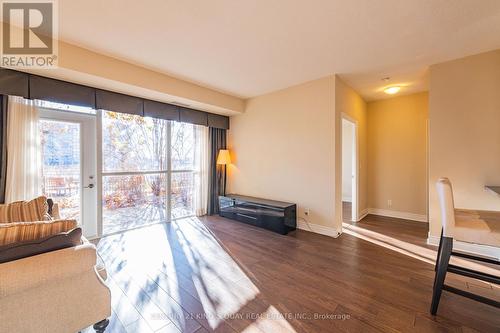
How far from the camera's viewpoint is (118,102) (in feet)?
11.2

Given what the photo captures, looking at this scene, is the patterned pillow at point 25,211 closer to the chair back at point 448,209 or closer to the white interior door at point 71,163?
the white interior door at point 71,163

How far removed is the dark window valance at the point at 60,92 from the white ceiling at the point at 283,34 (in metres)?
0.72

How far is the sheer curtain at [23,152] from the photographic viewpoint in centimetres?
263

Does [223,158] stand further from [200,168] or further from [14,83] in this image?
[14,83]

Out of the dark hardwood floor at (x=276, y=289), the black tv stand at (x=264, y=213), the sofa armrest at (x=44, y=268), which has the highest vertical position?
the sofa armrest at (x=44, y=268)

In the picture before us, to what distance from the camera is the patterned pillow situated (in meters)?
1.94

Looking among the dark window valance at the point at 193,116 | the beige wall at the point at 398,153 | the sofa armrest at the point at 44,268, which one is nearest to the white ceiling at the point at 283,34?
the dark window valance at the point at 193,116

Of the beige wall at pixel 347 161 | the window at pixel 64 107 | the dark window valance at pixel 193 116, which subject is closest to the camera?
the window at pixel 64 107

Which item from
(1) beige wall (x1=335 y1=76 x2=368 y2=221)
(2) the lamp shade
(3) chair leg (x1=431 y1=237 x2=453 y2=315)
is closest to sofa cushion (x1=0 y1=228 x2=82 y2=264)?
(3) chair leg (x1=431 y1=237 x2=453 y2=315)

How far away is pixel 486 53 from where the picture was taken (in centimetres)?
275

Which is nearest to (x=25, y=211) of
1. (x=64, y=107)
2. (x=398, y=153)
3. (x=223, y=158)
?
(x=64, y=107)

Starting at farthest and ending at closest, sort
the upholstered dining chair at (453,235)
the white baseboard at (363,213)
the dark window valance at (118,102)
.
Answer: the white baseboard at (363,213)
the dark window valance at (118,102)
the upholstered dining chair at (453,235)

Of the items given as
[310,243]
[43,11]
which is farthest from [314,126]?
Result: [43,11]

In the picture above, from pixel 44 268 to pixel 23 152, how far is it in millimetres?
2432
